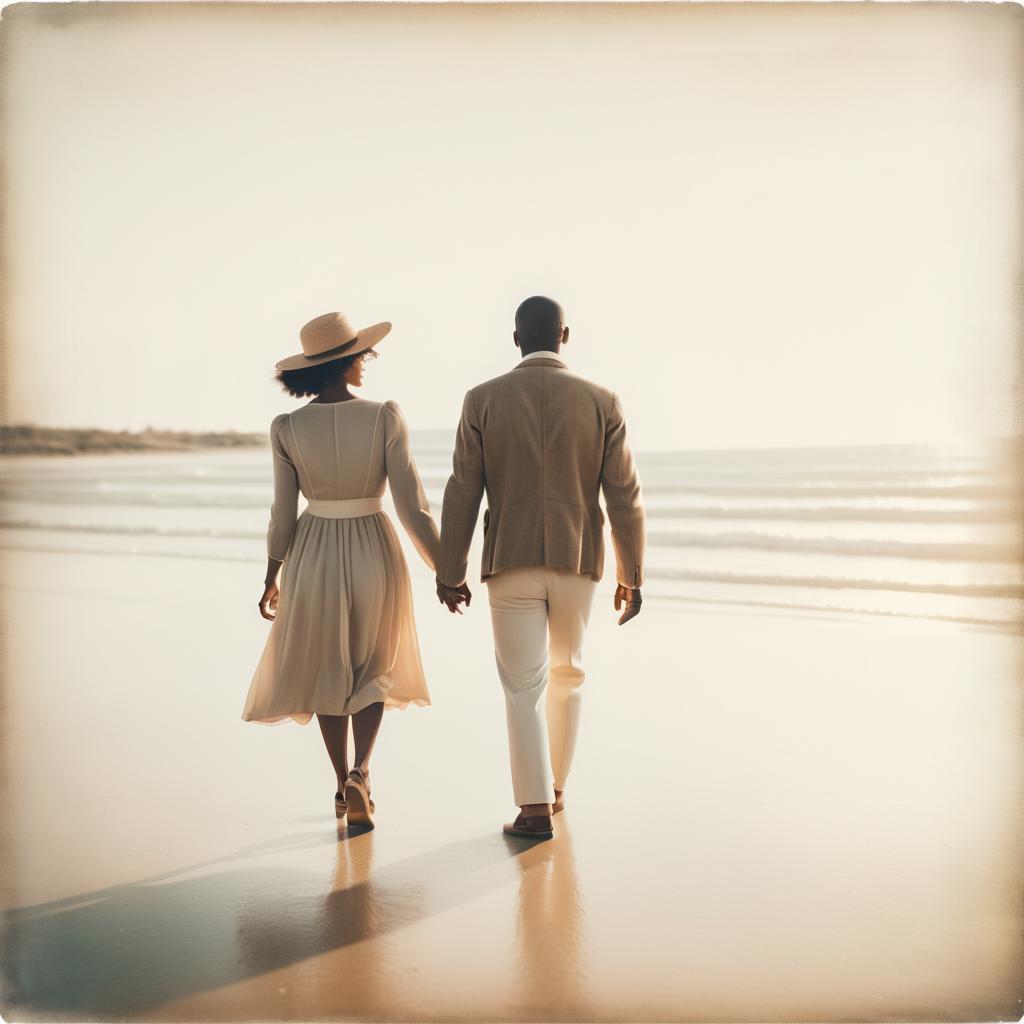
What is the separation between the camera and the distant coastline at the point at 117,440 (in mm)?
28909

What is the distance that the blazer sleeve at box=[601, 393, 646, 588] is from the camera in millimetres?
4109

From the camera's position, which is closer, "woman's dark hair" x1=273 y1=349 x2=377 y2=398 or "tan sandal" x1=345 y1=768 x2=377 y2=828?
"tan sandal" x1=345 y1=768 x2=377 y2=828

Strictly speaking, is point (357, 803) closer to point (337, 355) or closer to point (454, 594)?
point (454, 594)

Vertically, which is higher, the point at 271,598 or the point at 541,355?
the point at 541,355

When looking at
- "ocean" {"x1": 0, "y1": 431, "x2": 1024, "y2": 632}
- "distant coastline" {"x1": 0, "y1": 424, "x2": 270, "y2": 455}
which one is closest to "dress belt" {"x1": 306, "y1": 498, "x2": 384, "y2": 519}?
"ocean" {"x1": 0, "y1": 431, "x2": 1024, "y2": 632}

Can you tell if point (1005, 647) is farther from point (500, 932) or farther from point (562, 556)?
point (500, 932)

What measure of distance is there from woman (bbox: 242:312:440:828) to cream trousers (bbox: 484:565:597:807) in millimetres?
327

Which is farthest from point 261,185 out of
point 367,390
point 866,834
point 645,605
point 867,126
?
point 866,834

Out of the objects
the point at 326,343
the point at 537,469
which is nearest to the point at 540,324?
the point at 537,469

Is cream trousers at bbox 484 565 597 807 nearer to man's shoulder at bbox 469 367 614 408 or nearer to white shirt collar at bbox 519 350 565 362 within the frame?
man's shoulder at bbox 469 367 614 408

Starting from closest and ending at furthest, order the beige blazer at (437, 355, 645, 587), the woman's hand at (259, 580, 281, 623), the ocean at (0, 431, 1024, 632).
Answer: the beige blazer at (437, 355, 645, 587), the woman's hand at (259, 580, 281, 623), the ocean at (0, 431, 1024, 632)

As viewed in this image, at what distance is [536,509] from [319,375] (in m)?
0.93

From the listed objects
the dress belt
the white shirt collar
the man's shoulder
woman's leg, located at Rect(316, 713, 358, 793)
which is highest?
the white shirt collar

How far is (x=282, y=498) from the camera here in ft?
13.9
